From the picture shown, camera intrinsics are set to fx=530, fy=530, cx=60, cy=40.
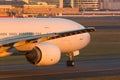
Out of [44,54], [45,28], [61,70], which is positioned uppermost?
[45,28]

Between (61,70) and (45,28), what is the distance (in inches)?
114

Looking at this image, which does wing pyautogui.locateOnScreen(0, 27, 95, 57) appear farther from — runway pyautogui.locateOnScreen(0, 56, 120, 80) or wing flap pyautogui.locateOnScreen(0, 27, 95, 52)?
runway pyautogui.locateOnScreen(0, 56, 120, 80)

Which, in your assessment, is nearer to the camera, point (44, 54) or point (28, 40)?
point (28, 40)

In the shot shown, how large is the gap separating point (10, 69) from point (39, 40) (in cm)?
442

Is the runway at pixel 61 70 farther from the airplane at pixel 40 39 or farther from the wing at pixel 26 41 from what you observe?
the wing at pixel 26 41

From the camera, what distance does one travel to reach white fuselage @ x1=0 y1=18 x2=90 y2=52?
107 feet

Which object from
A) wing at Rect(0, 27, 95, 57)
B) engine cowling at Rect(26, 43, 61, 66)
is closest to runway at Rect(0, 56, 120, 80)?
engine cowling at Rect(26, 43, 61, 66)

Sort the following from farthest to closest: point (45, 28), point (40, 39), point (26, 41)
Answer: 1. point (45, 28)
2. point (40, 39)
3. point (26, 41)

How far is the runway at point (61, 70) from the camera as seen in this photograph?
102ft

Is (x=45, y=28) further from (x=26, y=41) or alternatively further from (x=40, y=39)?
(x=26, y=41)

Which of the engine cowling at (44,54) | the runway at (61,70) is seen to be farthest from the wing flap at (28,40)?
the runway at (61,70)

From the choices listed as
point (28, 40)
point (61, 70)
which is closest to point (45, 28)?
point (61, 70)

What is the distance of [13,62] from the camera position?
3897 centimetres

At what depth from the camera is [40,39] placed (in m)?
31.0
